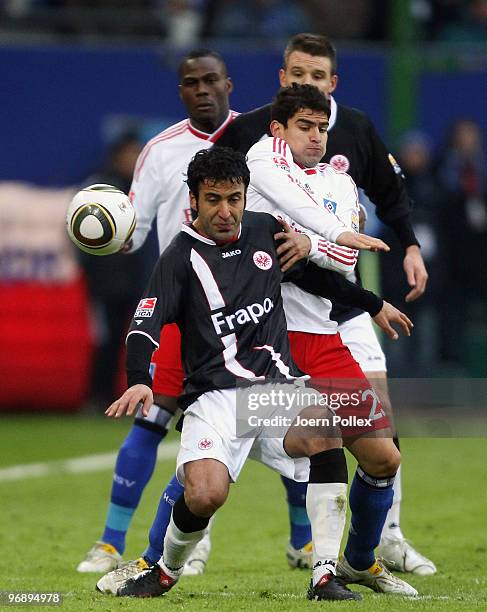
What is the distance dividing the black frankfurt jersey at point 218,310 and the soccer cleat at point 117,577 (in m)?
0.84

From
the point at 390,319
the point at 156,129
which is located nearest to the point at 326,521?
the point at 390,319

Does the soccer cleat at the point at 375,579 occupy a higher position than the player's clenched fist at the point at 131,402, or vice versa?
the player's clenched fist at the point at 131,402

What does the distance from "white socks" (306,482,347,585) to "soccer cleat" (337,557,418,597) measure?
511mm

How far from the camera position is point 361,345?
696cm

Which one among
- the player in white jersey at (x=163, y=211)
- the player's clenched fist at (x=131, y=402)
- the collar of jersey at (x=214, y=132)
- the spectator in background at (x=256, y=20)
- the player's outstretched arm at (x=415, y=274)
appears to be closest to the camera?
the player's clenched fist at (x=131, y=402)

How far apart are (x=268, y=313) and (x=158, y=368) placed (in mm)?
1264

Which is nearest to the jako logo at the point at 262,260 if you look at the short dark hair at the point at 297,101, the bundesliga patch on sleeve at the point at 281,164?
the bundesliga patch on sleeve at the point at 281,164

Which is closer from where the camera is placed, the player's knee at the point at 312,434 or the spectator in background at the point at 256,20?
the player's knee at the point at 312,434

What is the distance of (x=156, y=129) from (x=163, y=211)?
823 centimetres

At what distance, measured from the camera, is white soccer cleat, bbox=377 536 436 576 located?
22.6 ft

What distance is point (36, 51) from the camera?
15.5 m

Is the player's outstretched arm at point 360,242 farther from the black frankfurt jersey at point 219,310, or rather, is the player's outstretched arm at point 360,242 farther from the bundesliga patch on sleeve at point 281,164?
the bundesliga patch on sleeve at point 281,164

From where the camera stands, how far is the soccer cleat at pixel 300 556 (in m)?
7.10

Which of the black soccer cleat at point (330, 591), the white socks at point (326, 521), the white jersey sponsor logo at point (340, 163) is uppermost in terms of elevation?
the white jersey sponsor logo at point (340, 163)
